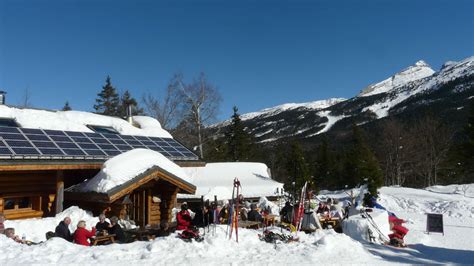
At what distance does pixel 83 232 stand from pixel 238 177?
1700 cm

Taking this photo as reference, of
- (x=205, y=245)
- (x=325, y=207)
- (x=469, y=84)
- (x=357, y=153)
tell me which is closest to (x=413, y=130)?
(x=357, y=153)

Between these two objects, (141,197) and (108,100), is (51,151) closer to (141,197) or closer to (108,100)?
(141,197)

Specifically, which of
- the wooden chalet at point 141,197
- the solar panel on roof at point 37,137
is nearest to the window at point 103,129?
the solar panel on roof at point 37,137

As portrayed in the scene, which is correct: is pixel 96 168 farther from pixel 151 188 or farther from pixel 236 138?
pixel 236 138

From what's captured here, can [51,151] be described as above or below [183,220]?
above

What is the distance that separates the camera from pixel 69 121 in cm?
1529

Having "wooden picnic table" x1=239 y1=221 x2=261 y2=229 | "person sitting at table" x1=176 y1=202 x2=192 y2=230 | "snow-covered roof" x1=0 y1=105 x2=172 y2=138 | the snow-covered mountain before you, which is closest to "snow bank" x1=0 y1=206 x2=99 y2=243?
"person sitting at table" x1=176 y1=202 x2=192 y2=230

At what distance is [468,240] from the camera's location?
13.9 metres

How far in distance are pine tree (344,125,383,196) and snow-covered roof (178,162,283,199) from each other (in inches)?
519

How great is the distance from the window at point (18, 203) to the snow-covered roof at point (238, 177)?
33.5 ft

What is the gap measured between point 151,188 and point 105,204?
2170 millimetres

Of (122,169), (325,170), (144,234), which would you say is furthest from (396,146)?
(144,234)

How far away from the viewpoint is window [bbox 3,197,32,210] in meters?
11.8

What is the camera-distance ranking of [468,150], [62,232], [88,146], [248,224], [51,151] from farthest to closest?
[468,150]
[88,146]
[248,224]
[51,151]
[62,232]
